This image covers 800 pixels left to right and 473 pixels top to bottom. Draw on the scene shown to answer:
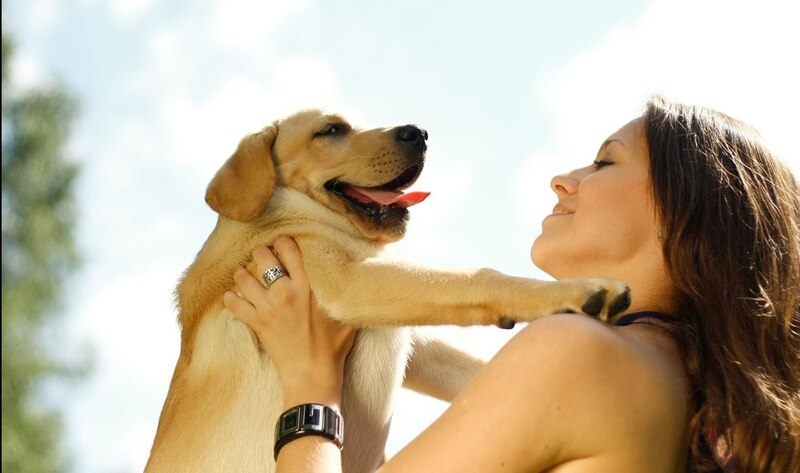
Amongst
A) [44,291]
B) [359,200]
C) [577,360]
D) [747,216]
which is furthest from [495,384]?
[44,291]

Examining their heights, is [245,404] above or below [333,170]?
below

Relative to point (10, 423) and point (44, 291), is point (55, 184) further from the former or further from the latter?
point (10, 423)

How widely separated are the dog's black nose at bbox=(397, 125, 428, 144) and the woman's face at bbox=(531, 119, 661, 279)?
92 centimetres

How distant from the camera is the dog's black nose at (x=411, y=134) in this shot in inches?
130

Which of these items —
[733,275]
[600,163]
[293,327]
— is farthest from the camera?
[293,327]

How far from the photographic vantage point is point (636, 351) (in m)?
1.90

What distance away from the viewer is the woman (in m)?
1.81

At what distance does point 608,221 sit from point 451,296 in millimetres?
468

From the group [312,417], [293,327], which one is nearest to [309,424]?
[312,417]

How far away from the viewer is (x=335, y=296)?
8.91ft

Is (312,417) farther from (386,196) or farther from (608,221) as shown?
(386,196)

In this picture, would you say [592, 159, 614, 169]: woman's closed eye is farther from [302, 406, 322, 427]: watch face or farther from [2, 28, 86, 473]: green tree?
[2, 28, 86, 473]: green tree

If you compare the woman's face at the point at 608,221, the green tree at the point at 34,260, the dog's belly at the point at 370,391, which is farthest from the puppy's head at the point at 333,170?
the green tree at the point at 34,260

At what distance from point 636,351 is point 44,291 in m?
17.0
